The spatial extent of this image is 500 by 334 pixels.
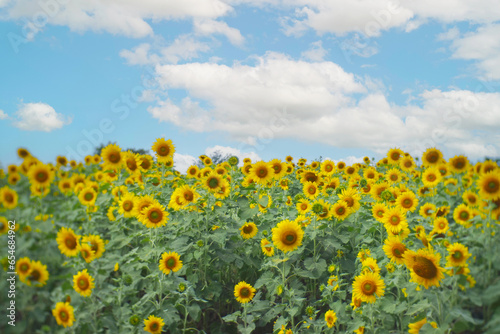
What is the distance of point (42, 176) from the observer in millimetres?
3158

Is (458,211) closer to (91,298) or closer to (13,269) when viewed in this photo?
(91,298)

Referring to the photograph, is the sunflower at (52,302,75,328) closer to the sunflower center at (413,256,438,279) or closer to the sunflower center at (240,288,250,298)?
the sunflower center at (240,288,250,298)

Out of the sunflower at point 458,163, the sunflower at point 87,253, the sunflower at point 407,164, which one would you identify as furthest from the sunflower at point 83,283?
the sunflower at point 407,164

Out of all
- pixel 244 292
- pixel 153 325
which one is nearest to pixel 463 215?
pixel 244 292

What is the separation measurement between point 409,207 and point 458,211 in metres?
1.46

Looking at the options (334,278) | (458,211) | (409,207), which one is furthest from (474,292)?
(409,207)

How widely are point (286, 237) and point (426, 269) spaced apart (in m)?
1.62

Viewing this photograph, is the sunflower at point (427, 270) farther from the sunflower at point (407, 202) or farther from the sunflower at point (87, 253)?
the sunflower at point (87, 253)

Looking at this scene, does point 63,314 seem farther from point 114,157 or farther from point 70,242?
point 114,157

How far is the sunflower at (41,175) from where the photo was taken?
3091 mm

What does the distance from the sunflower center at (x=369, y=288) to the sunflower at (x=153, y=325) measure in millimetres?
1996

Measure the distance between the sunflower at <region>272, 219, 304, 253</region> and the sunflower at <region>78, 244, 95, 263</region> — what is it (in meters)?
1.93

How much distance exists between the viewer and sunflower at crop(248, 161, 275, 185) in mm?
5957

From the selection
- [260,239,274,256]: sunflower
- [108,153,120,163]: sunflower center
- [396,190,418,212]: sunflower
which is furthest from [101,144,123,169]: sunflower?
[396,190,418,212]: sunflower
